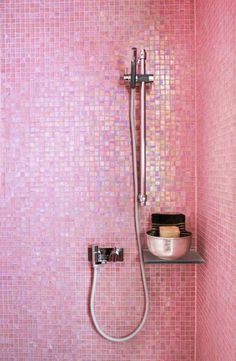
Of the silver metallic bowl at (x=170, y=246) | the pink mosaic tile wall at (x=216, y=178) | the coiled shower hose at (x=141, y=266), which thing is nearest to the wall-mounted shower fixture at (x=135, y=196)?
the coiled shower hose at (x=141, y=266)

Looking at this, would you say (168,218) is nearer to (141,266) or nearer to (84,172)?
(141,266)

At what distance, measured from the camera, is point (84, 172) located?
1.67 meters

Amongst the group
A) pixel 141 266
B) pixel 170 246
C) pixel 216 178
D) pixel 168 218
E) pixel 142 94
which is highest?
pixel 142 94

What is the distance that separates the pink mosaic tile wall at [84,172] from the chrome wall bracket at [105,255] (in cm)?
4

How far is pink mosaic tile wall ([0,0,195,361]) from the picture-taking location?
165 cm

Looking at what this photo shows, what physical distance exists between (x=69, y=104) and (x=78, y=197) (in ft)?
1.57

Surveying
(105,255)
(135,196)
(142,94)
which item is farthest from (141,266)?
(142,94)

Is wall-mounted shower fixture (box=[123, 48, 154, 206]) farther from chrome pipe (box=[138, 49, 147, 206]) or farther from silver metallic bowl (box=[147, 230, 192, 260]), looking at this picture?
silver metallic bowl (box=[147, 230, 192, 260])

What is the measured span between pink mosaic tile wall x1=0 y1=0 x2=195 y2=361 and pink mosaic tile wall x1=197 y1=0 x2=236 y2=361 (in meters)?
0.12

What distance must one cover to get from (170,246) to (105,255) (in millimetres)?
373

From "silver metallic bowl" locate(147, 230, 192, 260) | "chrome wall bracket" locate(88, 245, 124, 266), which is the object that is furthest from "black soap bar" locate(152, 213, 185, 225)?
"chrome wall bracket" locate(88, 245, 124, 266)

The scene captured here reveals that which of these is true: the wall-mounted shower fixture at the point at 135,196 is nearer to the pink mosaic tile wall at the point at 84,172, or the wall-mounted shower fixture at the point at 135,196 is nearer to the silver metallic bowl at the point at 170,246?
the pink mosaic tile wall at the point at 84,172

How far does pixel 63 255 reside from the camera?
1.68 meters

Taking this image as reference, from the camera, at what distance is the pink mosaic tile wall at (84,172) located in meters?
1.65
